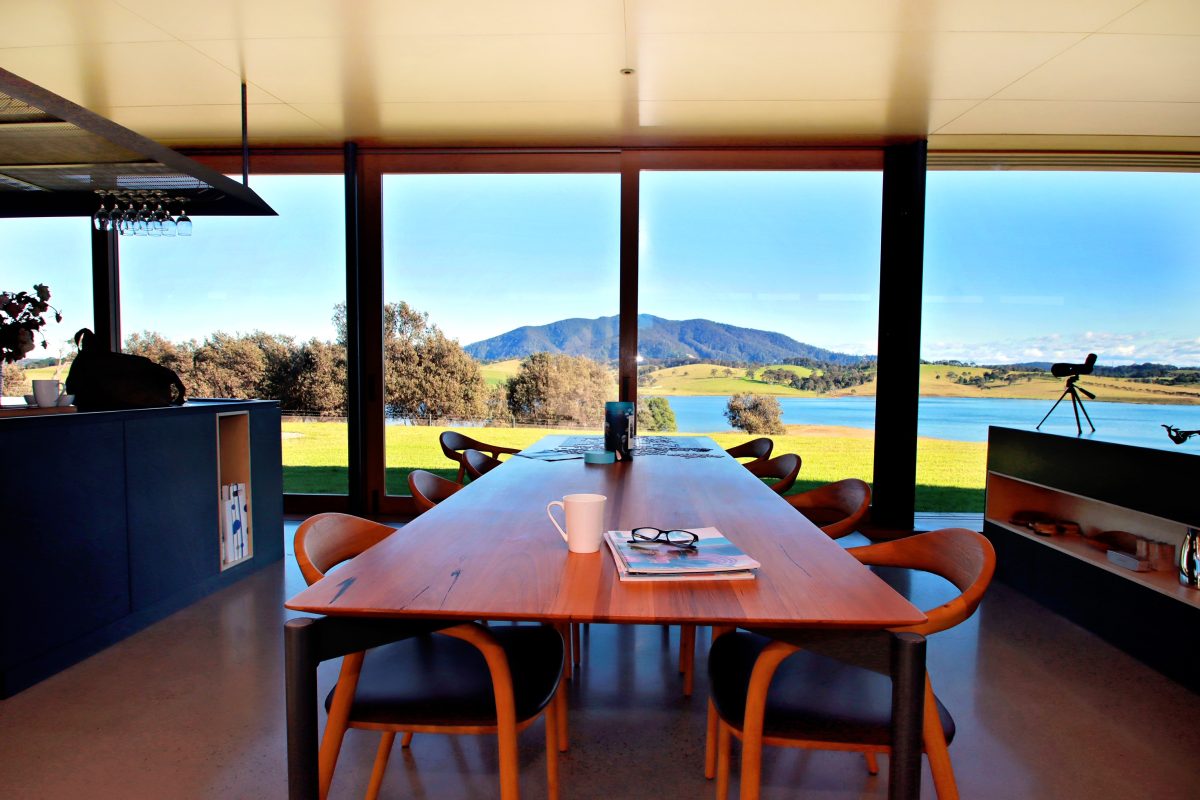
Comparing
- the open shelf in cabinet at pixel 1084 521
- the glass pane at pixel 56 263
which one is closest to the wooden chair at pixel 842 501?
the open shelf in cabinet at pixel 1084 521

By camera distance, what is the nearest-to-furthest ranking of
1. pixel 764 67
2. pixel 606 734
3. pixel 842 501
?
pixel 606 734 → pixel 842 501 → pixel 764 67

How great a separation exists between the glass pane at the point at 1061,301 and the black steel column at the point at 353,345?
14.0 ft

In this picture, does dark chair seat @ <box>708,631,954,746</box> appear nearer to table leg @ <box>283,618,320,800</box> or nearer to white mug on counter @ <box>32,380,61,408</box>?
table leg @ <box>283,618,320,800</box>

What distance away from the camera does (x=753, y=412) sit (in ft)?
16.7

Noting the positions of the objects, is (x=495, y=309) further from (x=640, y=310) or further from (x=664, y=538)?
(x=664, y=538)

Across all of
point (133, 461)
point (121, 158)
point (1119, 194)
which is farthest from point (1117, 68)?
point (133, 461)

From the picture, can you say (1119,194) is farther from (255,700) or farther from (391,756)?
(255,700)

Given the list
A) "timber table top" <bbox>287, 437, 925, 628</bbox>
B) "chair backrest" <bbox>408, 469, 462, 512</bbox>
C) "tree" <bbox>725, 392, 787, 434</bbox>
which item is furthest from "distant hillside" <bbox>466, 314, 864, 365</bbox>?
"timber table top" <bbox>287, 437, 925, 628</bbox>

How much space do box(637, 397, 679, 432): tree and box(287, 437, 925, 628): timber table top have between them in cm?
295

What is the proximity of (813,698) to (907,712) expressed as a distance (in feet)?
1.36

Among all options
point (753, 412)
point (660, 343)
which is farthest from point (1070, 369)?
point (660, 343)

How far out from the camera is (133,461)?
2.82 meters

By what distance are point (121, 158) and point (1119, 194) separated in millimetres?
6771

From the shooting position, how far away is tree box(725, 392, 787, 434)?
507 centimetres
